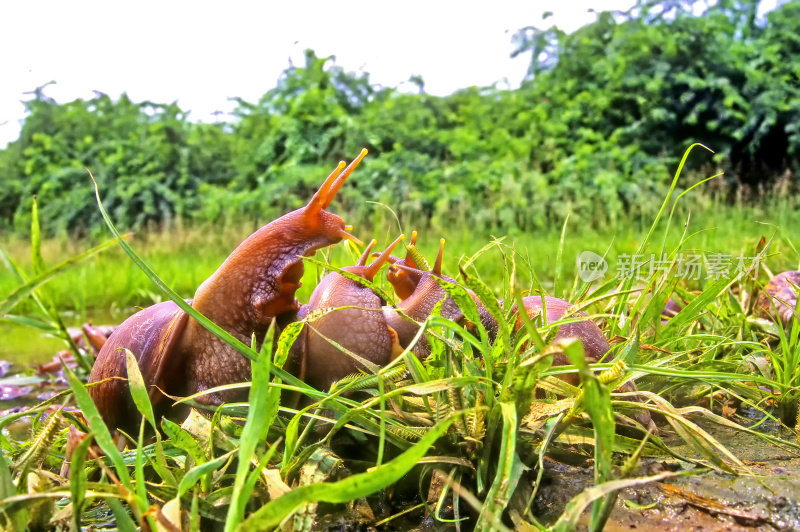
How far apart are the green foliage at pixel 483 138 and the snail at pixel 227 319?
7001 mm

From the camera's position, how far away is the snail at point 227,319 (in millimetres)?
→ 744

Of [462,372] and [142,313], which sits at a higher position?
[142,313]

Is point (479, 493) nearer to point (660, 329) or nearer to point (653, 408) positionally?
point (653, 408)

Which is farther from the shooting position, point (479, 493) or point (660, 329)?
point (660, 329)

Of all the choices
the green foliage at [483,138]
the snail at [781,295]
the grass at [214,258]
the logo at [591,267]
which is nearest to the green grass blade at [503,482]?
the grass at [214,258]

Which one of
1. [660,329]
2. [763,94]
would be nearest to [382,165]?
[763,94]

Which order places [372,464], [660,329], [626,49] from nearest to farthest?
[372,464]
[660,329]
[626,49]

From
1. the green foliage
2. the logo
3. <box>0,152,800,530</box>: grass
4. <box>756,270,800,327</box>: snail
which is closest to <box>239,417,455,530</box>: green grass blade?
<box>0,152,800,530</box>: grass

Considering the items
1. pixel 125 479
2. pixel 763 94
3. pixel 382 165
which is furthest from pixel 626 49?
pixel 125 479

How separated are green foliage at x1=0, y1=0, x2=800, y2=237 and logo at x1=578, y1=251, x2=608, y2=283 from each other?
652 cm

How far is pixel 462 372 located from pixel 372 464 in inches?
6.3

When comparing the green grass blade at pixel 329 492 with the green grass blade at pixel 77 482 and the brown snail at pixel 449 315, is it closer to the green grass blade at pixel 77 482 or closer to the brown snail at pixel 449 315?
the green grass blade at pixel 77 482

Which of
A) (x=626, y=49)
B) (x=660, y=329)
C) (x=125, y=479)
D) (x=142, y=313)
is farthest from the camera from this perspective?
(x=626, y=49)

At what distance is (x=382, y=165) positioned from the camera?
29.6 feet
